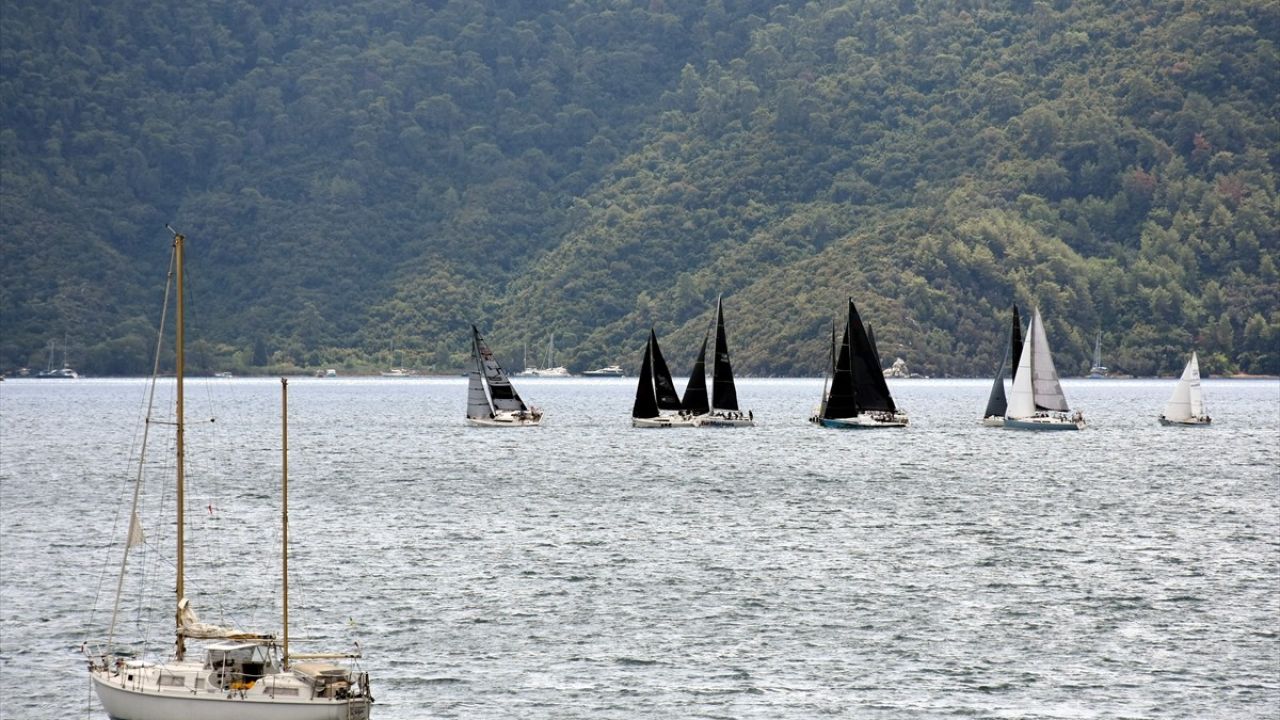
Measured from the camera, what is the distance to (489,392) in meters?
148

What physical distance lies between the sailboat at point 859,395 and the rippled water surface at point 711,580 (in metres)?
14.0

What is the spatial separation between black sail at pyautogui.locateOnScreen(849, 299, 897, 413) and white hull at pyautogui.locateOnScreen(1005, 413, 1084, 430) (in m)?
9.34

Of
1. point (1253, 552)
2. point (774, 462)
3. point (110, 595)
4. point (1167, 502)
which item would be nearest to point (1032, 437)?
point (774, 462)

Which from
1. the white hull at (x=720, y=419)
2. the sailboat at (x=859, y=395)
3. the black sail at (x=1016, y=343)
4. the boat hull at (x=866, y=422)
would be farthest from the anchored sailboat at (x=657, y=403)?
the black sail at (x=1016, y=343)

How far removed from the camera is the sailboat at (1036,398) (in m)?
135

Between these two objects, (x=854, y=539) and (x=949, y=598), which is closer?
(x=949, y=598)

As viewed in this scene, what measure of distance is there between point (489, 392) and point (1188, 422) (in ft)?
191

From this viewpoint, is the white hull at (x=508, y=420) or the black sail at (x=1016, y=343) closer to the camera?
the black sail at (x=1016, y=343)

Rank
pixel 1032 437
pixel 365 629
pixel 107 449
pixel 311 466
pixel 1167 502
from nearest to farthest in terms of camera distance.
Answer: pixel 365 629 < pixel 1167 502 < pixel 311 466 < pixel 107 449 < pixel 1032 437

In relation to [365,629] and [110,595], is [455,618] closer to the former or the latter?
[365,629]

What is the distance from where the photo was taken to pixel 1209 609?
55.1 meters

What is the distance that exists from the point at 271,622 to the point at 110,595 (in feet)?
24.0

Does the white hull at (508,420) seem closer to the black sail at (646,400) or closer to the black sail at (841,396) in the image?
the black sail at (646,400)

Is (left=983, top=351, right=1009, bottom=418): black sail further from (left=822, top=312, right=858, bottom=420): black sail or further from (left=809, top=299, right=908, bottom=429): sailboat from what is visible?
(left=822, top=312, right=858, bottom=420): black sail
